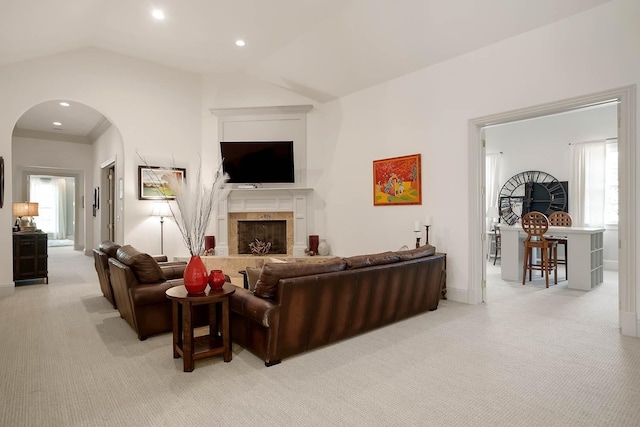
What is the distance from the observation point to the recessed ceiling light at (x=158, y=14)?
4668 millimetres

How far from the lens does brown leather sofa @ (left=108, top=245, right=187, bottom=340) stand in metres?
3.28

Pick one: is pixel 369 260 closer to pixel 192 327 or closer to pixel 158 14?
pixel 192 327

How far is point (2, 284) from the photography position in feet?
16.5

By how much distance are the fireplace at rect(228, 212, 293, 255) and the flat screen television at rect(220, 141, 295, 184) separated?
713 mm

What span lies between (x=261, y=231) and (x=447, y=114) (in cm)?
401

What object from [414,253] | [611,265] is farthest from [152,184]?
[611,265]

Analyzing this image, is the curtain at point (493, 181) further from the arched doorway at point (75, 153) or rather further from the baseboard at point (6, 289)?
the baseboard at point (6, 289)

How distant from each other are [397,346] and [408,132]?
127 inches

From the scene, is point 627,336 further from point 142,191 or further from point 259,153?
point 142,191

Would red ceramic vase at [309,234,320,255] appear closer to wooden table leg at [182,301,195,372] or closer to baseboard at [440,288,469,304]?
baseboard at [440,288,469,304]

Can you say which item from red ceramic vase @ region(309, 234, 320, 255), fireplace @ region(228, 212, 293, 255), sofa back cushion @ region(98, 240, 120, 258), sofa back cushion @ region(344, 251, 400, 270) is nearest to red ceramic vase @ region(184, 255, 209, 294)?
sofa back cushion @ region(344, 251, 400, 270)

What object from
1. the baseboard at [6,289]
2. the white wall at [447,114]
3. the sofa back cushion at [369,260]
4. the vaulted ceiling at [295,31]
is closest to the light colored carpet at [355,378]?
the sofa back cushion at [369,260]

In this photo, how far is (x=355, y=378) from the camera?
8.27 ft

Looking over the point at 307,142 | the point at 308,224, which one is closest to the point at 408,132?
the point at 307,142
